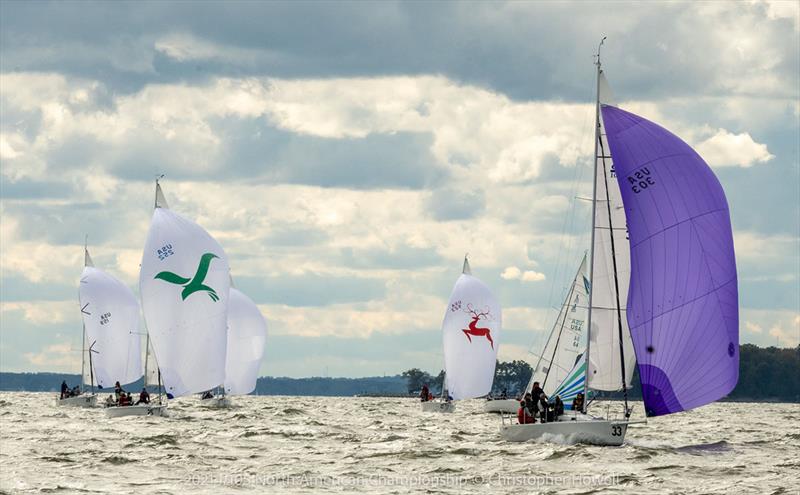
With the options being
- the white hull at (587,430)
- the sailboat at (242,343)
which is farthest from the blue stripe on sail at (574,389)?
the sailboat at (242,343)

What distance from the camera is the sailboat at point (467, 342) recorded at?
84125 mm

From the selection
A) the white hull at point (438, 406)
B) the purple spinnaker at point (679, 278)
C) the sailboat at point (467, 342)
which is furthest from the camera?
the sailboat at point (467, 342)

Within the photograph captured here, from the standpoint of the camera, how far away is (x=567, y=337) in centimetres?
6181

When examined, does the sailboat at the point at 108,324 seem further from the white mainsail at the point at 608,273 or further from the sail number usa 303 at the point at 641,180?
the sail number usa 303 at the point at 641,180

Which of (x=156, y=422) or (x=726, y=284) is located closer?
(x=726, y=284)

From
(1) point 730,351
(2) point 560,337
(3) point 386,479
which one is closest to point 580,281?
(2) point 560,337

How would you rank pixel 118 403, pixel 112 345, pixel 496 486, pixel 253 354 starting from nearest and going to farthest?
pixel 496 486 < pixel 118 403 < pixel 112 345 < pixel 253 354

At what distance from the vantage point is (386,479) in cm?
3316

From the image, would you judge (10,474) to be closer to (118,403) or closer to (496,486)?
(496,486)

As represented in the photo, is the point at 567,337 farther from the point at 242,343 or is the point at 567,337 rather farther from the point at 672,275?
the point at 242,343

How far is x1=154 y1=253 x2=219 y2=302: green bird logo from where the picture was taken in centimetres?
5728

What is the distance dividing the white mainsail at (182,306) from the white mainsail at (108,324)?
24.0 metres

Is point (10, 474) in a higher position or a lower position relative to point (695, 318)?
lower

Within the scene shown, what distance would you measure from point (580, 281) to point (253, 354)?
3541 centimetres
